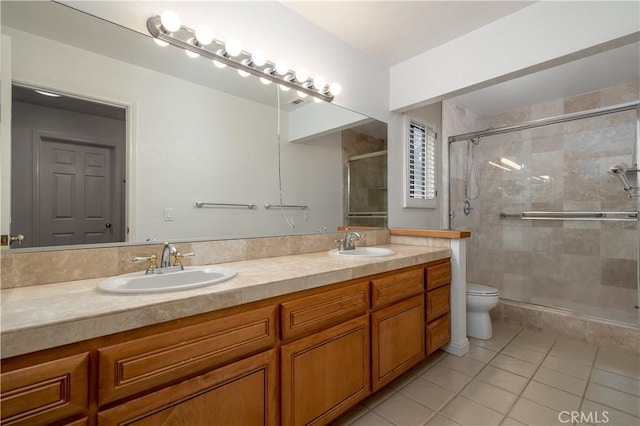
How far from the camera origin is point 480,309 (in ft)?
7.85

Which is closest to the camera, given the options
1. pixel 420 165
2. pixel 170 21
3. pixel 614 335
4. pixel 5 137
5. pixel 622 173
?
pixel 5 137

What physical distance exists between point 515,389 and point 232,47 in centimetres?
249

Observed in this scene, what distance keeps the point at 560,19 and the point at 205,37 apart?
204 cm

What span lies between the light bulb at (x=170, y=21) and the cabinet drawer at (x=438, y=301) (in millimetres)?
2022

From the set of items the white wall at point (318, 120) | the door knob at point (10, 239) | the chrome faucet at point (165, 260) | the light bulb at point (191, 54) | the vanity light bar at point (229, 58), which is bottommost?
the chrome faucet at point (165, 260)

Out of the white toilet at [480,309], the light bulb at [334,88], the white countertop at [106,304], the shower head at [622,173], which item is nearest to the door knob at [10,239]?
the white countertop at [106,304]

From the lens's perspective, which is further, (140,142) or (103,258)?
(140,142)

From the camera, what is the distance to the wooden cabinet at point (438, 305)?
6.36 feet

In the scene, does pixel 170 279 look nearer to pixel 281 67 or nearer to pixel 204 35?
pixel 204 35

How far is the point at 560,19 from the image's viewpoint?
69.2 inches

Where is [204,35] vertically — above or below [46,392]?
above

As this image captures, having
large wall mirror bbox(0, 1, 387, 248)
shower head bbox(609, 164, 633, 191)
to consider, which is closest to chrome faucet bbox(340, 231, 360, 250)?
large wall mirror bbox(0, 1, 387, 248)

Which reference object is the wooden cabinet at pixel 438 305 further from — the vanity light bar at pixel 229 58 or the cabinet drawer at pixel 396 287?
the vanity light bar at pixel 229 58

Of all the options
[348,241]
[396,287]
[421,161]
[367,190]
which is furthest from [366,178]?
[396,287]
